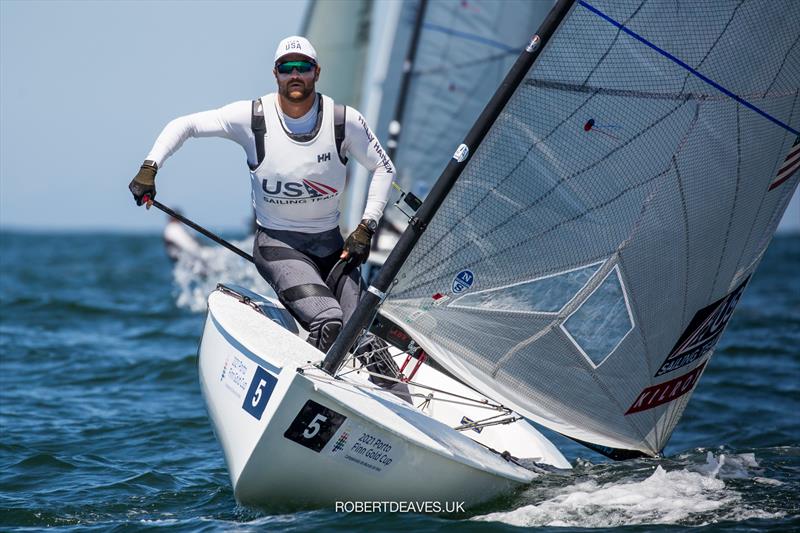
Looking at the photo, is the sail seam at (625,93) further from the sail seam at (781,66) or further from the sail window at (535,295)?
the sail window at (535,295)

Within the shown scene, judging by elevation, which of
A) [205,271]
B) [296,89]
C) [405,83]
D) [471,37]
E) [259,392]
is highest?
[471,37]

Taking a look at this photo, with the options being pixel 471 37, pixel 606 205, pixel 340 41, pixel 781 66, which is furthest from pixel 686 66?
pixel 340 41

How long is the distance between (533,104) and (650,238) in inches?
36.7

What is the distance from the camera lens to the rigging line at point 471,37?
1293 centimetres

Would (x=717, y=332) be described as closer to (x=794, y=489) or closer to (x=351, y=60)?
(x=794, y=489)

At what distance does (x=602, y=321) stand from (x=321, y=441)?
165cm

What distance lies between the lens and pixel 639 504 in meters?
4.71

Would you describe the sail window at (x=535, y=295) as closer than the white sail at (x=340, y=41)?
Yes

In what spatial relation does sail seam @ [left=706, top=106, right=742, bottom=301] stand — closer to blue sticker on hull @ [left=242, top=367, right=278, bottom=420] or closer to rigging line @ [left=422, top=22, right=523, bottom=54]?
blue sticker on hull @ [left=242, top=367, right=278, bottom=420]

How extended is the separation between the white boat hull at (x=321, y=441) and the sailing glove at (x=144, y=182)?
2.47 ft

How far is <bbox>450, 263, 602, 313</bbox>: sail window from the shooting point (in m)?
5.00

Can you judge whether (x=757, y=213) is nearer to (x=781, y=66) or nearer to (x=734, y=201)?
(x=734, y=201)

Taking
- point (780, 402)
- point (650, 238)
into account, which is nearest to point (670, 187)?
point (650, 238)

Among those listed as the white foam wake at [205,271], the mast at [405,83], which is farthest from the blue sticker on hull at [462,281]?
the white foam wake at [205,271]
